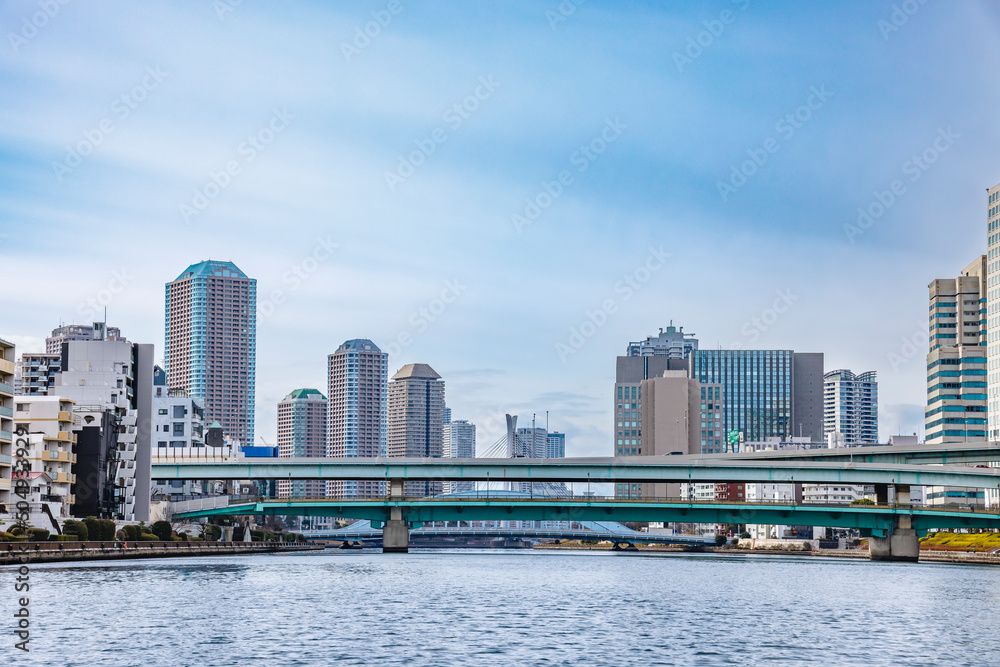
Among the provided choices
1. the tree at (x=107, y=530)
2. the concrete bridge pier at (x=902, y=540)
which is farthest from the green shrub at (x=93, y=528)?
the concrete bridge pier at (x=902, y=540)

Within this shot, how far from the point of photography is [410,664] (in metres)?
42.8

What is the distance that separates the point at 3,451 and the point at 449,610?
69388 mm

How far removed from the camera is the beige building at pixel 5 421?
115750mm

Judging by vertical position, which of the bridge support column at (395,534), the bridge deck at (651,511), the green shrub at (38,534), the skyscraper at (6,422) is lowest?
the bridge support column at (395,534)

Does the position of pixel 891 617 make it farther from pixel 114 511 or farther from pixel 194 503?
pixel 194 503

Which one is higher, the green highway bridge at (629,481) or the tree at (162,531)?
the green highway bridge at (629,481)

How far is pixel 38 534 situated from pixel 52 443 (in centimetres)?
3366

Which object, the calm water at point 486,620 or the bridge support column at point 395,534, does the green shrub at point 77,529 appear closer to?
the calm water at point 486,620

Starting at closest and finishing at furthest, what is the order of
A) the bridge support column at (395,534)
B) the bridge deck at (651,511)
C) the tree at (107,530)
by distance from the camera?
1. the tree at (107,530)
2. the bridge deck at (651,511)
3. the bridge support column at (395,534)

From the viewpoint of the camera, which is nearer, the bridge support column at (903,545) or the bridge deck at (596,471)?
the bridge deck at (596,471)

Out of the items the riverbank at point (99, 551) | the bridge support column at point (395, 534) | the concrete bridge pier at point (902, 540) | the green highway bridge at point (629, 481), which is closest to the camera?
the riverbank at point (99, 551)

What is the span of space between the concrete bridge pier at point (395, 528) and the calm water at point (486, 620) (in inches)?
2541

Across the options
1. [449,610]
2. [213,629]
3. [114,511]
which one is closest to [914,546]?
[114,511]

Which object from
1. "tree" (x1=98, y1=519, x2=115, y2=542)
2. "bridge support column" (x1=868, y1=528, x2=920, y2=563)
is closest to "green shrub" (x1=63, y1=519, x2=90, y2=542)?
"tree" (x1=98, y1=519, x2=115, y2=542)
